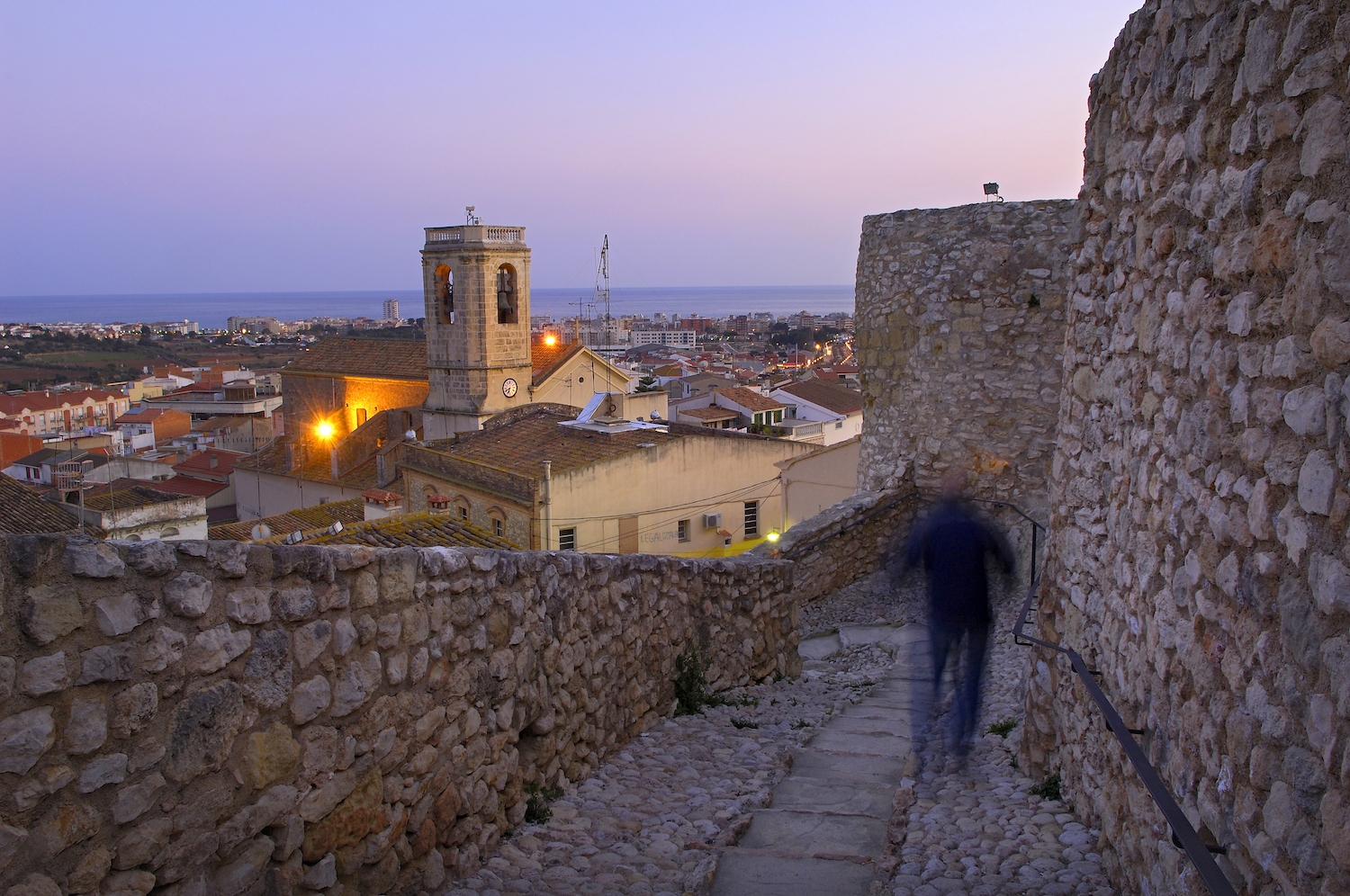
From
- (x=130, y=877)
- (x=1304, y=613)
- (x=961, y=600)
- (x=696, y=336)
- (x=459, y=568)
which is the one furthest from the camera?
(x=696, y=336)

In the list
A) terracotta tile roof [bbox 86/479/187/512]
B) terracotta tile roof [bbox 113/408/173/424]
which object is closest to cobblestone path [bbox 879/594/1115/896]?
terracotta tile roof [bbox 86/479/187/512]

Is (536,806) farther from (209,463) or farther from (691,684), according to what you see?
(209,463)

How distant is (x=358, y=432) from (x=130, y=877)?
32549 millimetres

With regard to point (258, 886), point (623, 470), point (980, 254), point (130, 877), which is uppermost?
point (980, 254)

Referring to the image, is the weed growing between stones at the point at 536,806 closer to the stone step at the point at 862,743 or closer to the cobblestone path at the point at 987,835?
the cobblestone path at the point at 987,835

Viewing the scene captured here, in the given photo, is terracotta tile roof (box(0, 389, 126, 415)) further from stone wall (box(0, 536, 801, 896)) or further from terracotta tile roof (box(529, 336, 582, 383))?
stone wall (box(0, 536, 801, 896))

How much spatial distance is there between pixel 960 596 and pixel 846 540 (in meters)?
4.72

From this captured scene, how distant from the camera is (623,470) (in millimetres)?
18281

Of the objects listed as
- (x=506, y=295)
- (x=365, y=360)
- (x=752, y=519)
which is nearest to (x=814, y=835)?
(x=752, y=519)

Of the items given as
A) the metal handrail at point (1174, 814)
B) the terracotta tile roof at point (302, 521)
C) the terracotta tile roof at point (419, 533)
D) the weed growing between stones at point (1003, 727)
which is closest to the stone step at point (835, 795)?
the weed growing between stones at point (1003, 727)

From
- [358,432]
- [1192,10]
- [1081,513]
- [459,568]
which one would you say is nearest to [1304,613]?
[1192,10]

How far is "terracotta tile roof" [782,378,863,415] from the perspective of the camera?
39.3 meters

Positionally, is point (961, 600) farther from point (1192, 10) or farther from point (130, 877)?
point (130, 877)

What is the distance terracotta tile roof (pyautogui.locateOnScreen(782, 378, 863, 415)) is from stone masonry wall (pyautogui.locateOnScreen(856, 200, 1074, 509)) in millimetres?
29092
